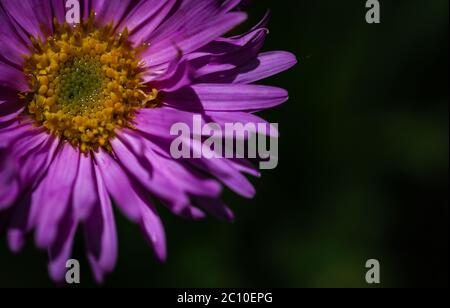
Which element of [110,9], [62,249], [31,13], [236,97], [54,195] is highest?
[110,9]

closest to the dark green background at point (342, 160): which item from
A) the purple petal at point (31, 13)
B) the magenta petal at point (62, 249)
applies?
the magenta petal at point (62, 249)

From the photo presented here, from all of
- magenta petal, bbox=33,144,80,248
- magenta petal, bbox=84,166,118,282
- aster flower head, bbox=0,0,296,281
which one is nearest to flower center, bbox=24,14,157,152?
aster flower head, bbox=0,0,296,281

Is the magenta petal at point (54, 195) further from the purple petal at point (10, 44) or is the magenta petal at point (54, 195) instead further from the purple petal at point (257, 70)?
the purple petal at point (257, 70)

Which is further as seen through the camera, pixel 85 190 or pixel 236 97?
pixel 236 97

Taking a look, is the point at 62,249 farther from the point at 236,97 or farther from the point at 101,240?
the point at 236,97

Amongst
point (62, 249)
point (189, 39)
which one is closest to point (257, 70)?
point (189, 39)

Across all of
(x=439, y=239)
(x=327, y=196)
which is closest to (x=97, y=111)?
(x=327, y=196)
